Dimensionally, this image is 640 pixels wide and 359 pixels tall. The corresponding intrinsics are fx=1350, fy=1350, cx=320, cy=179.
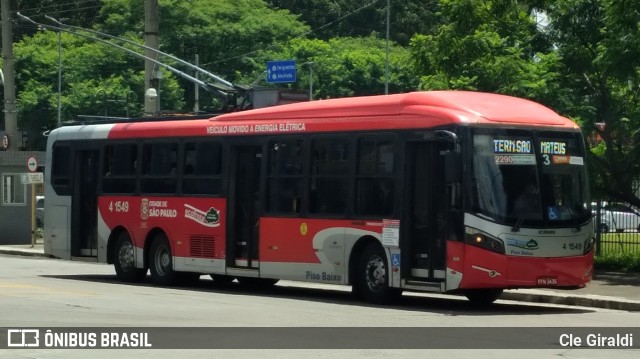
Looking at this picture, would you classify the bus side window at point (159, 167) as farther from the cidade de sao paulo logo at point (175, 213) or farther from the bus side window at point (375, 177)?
the bus side window at point (375, 177)

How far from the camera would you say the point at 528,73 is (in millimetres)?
30078

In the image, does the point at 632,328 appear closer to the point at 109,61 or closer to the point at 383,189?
the point at 383,189

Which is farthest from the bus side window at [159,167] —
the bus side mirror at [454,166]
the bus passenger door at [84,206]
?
the bus side mirror at [454,166]

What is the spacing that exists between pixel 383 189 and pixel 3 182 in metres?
26.7

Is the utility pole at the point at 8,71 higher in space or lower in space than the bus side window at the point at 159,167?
higher

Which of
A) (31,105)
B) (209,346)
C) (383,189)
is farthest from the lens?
(31,105)

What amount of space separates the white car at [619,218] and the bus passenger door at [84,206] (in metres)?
10.4

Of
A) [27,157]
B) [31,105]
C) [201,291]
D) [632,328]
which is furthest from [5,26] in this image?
[31,105]

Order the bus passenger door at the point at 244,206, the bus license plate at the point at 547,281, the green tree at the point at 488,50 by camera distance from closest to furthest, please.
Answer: the bus license plate at the point at 547,281 → the bus passenger door at the point at 244,206 → the green tree at the point at 488,50

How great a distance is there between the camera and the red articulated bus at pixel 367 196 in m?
19.1

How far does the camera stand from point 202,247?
2394 centimetres

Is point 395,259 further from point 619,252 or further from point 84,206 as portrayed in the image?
point 619,252

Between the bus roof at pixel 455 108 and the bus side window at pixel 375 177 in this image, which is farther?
the bus side window at pixel 375 177

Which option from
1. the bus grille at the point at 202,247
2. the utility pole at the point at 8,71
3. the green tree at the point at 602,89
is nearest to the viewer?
the bus grille at the point at 202,247
